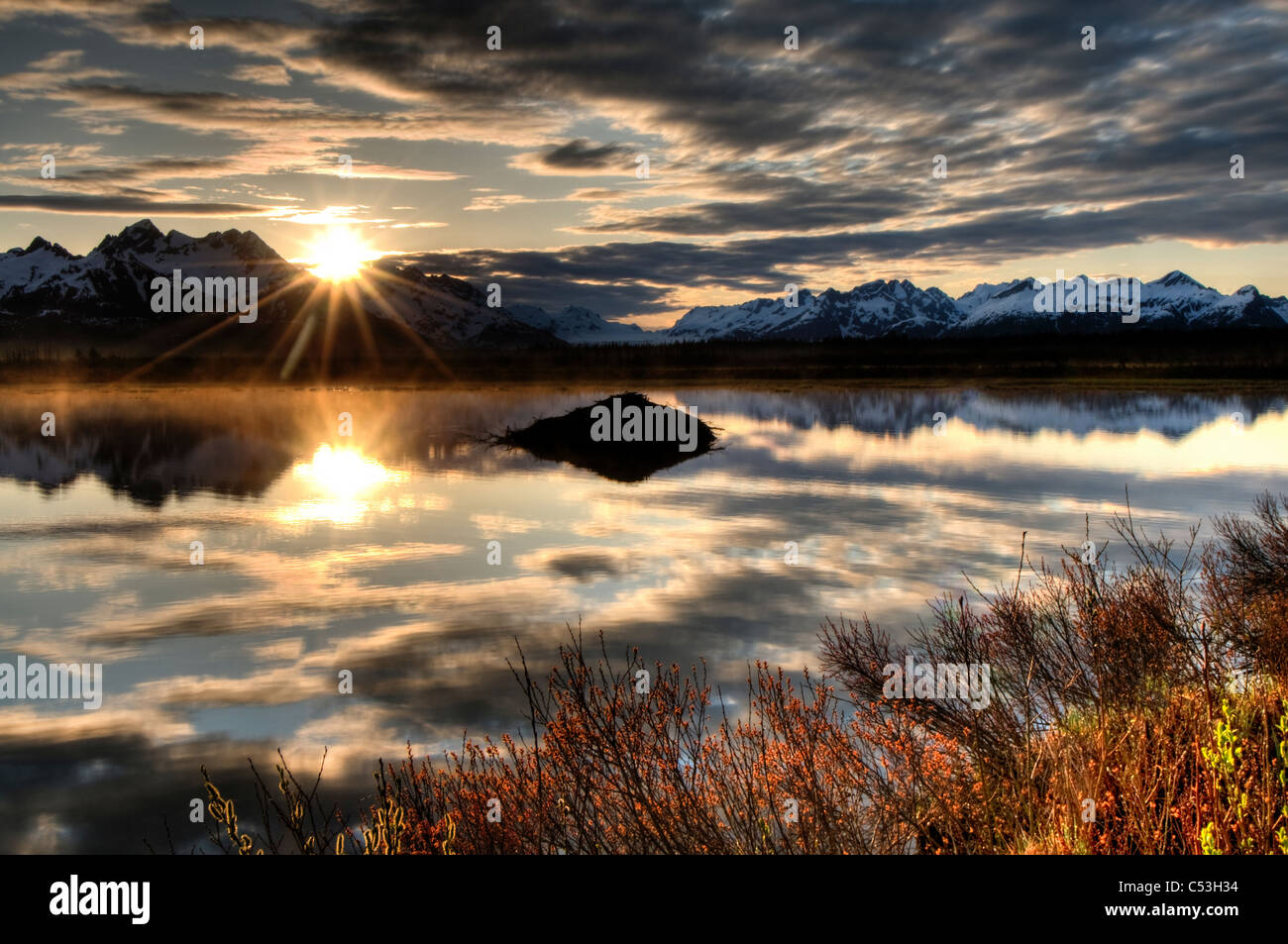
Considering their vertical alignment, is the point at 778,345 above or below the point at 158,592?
above

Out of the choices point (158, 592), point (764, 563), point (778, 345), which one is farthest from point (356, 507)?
point (778, 345)

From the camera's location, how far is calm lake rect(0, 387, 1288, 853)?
13.6 metres

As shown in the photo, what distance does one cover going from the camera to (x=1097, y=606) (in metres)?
15.2

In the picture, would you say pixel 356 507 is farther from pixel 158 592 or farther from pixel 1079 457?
pixel 1079 457

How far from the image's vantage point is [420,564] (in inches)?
1000

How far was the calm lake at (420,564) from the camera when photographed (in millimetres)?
13562

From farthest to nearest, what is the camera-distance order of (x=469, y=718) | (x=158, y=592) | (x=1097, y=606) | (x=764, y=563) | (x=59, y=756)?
(x=764, y=563), (x=158, y=592), (x=1097, y=606), (x=469, y=718), (x=59, y=756)

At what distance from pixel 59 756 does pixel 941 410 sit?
73.3 m

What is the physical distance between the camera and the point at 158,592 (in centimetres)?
2280

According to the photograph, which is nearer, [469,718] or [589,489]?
[469,718]
